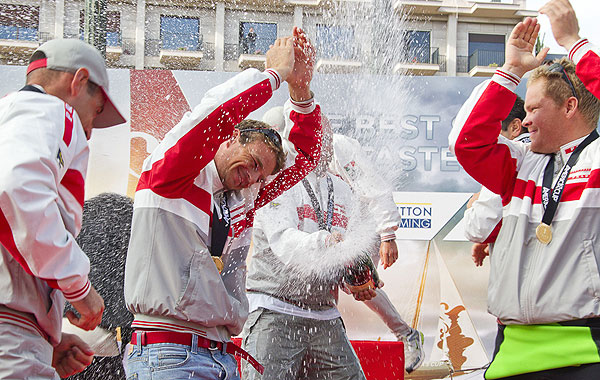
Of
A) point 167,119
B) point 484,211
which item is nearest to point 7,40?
point 167,119

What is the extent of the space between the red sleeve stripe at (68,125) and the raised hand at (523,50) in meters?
1.68

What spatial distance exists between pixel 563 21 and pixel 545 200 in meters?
0.73

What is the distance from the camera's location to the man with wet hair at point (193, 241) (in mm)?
2279

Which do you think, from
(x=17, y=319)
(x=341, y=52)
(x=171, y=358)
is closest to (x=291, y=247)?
(x=171, y=358)

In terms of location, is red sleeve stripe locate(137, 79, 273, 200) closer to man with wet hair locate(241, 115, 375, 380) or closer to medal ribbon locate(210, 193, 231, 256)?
medal ribbon locate(210, 193, 231, 256)

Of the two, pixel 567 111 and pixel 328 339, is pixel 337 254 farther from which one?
Answer: pixel 567 111

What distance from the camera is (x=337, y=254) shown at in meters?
3.56

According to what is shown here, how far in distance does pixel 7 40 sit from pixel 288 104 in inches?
688

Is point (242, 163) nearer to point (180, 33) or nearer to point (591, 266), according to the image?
point (591, 266)

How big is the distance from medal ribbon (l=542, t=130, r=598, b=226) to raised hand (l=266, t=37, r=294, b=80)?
3.67 feet

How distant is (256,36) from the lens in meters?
14.0

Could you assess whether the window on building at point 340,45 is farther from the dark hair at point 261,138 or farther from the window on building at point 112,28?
the window on building at point 112,28

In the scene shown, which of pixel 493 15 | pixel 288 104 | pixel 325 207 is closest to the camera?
pixel 288 104

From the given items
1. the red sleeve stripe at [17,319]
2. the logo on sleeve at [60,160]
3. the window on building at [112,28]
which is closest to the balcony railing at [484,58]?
the window on building at [112,28]
